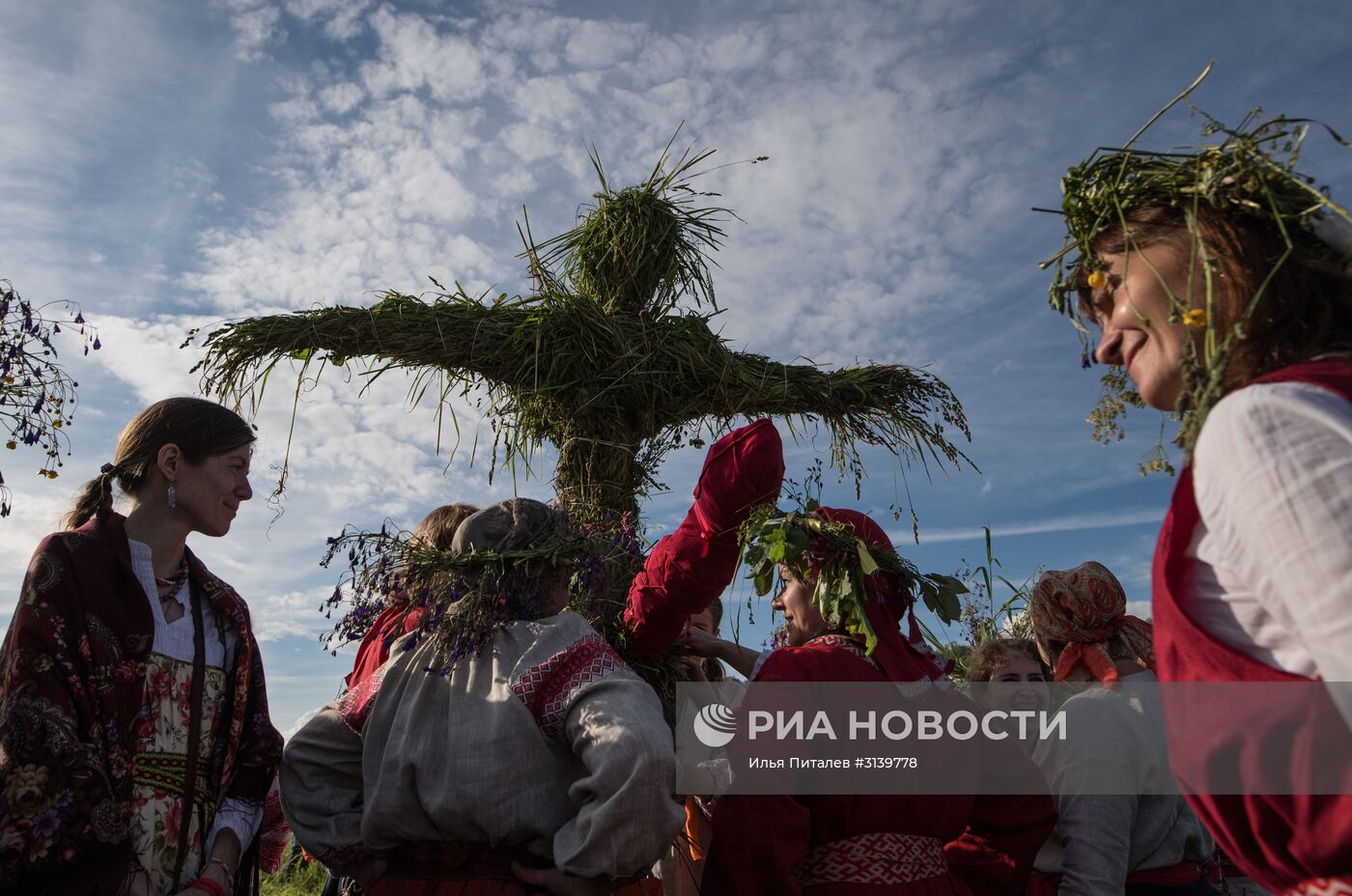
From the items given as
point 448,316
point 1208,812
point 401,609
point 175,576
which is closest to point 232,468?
point 175,576

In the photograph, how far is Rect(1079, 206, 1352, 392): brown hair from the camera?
3.83 ft

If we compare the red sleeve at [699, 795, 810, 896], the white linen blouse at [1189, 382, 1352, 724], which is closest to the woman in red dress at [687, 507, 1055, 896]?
the red sleeve at [699, 795, 810, 896]

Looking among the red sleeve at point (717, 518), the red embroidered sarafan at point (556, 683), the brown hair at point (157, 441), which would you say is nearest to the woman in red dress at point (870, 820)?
the red sleeve at point (717, 518)

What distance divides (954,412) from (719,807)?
6.49 ft

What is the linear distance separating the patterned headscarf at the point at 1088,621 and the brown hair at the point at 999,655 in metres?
0.33

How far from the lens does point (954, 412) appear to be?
3738 mm

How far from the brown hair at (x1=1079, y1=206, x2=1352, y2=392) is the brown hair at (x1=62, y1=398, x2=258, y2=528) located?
97.2 inches

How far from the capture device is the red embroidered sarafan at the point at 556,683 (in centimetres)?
214

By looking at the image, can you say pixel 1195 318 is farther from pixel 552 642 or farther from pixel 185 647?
pixel 185 647

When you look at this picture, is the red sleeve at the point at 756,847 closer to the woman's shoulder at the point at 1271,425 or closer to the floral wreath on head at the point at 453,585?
the floral wreath on head at the point at 453,585

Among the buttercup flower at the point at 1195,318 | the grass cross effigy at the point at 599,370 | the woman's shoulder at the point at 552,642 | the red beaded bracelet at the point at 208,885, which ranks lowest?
the red beaded bracelet at the point at 208,885

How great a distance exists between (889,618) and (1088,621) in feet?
2.86

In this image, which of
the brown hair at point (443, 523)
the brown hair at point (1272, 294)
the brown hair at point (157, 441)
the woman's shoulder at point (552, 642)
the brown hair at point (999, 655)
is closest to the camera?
the brown hair at point (1272, 294)

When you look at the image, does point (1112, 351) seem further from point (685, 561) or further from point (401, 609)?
point (401, 609)
